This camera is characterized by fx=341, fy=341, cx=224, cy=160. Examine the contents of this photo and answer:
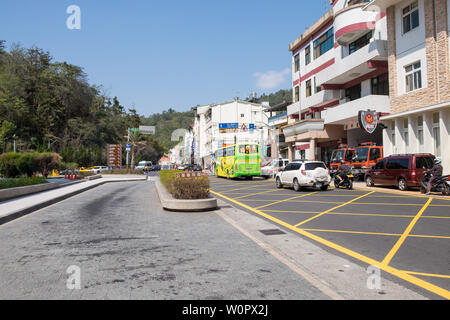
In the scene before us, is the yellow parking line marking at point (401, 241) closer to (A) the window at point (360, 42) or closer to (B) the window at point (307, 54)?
(A) the window at point (360, 42)

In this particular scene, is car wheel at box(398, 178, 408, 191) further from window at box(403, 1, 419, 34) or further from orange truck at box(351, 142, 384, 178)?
window at box(403, 1, 419, 34)

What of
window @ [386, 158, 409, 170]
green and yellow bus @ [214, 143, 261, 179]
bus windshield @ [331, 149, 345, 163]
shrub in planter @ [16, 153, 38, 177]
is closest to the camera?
window @ [386, 158, 409, 170]

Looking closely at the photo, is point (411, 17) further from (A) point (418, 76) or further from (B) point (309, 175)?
(B) point (309, 175)

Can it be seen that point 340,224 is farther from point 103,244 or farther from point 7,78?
point 7,78

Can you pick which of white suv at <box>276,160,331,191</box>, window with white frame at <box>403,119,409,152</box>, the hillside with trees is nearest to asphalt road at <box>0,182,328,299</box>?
white suv at <box>276,160,331,191</box>

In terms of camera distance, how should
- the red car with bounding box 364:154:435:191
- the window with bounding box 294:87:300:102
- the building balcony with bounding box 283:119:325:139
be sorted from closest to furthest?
1. the red car with bounding box 364:154:435:191
2. the building balcony with bounding box 283:119:325:139
3. the window with bounding box 294:87:300:102

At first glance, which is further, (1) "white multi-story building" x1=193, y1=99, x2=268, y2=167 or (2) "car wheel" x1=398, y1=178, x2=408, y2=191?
(1) "white multi-story building" x1=193, y1=99, x2=268, y2=167

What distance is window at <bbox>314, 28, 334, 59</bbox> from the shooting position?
3336 centimetres

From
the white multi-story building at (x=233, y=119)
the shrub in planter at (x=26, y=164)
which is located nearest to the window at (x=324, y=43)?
the shrub in planter at (x=26, y=164)

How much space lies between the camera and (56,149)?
59.7m

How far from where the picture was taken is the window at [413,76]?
2160 cm

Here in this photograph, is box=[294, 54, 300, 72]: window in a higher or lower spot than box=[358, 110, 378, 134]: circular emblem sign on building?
higher

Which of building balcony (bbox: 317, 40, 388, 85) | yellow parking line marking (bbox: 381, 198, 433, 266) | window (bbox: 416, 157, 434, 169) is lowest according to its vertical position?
yellow parking line marking (bbox: 381, 198, 433, 266)

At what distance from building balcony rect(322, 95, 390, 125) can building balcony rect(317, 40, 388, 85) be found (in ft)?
8.93
